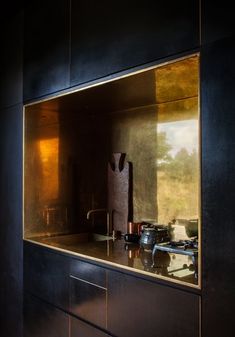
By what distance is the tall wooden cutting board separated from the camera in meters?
2.75

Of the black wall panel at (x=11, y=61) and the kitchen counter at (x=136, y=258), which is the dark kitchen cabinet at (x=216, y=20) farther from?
the black wall panel at (x=11, y=61)

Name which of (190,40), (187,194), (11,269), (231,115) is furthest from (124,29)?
(11,269)

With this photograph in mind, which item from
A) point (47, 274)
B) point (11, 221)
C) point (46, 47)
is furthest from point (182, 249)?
point (46, 47)

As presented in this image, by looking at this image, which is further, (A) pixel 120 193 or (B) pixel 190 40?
(A) pixel 120 193

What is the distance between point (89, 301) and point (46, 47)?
166cm

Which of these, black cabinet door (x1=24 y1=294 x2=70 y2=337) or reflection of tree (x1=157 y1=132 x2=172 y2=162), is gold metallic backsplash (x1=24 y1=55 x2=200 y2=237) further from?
black cabinet door (x1=24 y1=294 x2=70 y2=337)

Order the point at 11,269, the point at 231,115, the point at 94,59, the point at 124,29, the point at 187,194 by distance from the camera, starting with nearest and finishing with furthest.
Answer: the point at 231,115 → the point at 124,29 → the point at 94,59 → the point at 187,194 → the point at 11,269

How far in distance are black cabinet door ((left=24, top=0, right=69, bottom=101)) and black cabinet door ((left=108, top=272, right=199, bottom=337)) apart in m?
1.25

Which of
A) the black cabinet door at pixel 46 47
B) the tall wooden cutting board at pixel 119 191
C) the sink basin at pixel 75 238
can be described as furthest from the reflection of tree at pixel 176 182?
the black cabinet door at pixel 46 47

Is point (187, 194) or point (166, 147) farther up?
point (166, 147)

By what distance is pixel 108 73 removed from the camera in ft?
6.26

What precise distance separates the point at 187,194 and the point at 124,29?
1106 millimetres

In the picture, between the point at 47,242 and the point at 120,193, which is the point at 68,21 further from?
the point at 47,242

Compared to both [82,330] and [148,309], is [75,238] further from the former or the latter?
[148,309]
